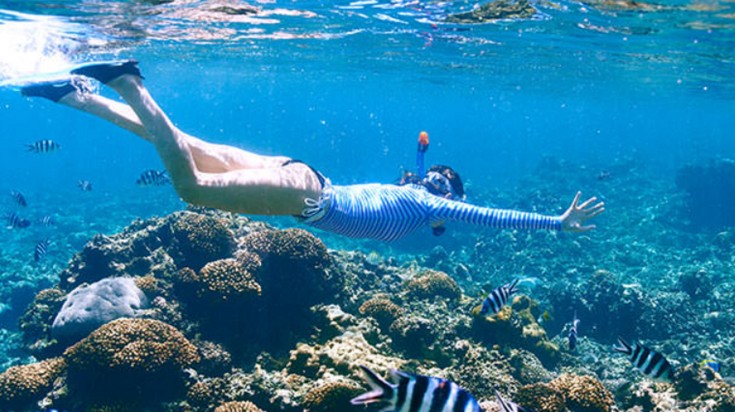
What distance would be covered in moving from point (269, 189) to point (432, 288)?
21.9 ft

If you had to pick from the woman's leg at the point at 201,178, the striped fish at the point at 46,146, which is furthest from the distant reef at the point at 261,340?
the striped fish at the point at 46,146

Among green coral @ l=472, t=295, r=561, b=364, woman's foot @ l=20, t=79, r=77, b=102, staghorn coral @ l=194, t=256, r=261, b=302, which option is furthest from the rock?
green coral @ l=472, t=295, r=561, b=364

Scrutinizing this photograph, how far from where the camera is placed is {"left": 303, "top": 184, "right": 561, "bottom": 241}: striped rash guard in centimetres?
528

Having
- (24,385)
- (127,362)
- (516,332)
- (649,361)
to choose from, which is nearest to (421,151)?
(649,361)

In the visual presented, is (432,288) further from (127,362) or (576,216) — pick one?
(127,362)

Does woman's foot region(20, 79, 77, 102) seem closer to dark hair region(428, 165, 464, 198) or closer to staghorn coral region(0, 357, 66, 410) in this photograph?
staghorn coral region(0, 357, 66, 410)

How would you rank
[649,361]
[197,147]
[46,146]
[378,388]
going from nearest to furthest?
[378,388], [649,361], [197,147], [46,146]

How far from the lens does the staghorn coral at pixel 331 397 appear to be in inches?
221

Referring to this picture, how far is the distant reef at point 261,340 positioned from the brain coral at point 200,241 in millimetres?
26

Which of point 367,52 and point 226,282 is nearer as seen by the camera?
point 226,282

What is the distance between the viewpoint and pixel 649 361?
5.08 meters

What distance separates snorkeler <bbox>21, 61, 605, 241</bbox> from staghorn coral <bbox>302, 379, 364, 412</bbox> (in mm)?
1965

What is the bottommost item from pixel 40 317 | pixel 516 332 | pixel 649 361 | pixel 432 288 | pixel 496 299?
pixel 432 288

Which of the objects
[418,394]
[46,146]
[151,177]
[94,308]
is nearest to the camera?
[418,394]
